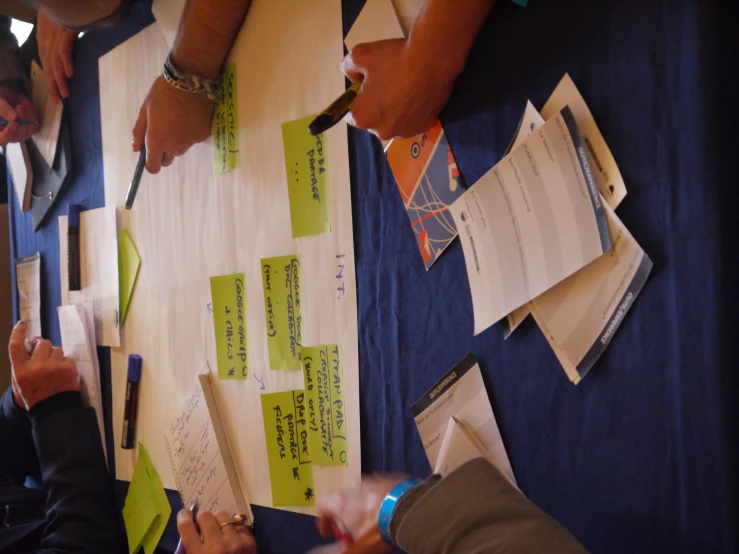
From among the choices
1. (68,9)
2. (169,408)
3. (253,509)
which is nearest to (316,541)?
(253,509)

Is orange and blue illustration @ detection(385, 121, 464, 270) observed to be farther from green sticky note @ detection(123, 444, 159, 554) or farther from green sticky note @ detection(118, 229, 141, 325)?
green sticky note @ detection(123, 444, 159, 554)

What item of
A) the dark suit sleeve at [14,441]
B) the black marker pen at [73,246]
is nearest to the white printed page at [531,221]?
the black marker pen at [73,246]

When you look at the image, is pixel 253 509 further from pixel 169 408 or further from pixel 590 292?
pixel 590 292

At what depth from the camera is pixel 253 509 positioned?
2.36 feet

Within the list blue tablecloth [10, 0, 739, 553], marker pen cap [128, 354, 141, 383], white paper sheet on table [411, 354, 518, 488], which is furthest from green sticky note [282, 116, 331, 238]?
marker pen cap [128, 354, 141, 383]

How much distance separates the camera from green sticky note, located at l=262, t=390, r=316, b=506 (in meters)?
0.65

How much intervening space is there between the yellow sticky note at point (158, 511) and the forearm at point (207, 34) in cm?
65

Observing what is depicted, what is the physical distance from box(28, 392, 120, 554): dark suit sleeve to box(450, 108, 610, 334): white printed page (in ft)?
2.46

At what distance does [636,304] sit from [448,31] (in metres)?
0.28

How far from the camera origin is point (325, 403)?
627mm

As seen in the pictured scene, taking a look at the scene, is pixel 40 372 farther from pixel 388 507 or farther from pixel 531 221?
pixel 531 221

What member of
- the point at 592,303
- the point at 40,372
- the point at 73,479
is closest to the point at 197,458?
the point at 73,479

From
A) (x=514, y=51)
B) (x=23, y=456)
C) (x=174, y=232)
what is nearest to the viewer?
(x=514, y=51)

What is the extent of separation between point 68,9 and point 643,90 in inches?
37.5
